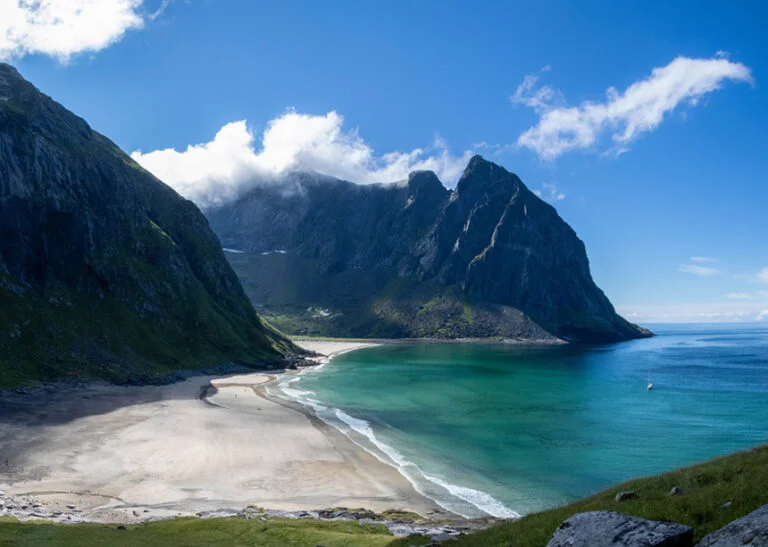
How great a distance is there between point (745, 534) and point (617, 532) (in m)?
3.04

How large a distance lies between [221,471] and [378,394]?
58.7 metres

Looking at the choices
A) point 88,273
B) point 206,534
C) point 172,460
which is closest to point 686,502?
point 206,534

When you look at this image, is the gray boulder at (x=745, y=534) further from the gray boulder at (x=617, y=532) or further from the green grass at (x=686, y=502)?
the green grass at (x=686, y=502)

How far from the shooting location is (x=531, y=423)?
7719cm

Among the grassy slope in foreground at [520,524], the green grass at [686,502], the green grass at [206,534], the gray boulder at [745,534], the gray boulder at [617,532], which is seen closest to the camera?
the gray boulder at [745,534]

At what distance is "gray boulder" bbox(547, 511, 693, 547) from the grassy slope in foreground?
363 cm

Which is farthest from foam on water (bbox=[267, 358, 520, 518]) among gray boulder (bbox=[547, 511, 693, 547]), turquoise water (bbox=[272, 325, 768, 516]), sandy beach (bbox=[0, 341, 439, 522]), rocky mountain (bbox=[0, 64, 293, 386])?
rocky mountain (bbox=[0, 64, 293, 386])

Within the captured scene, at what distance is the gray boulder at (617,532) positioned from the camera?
41.1ft

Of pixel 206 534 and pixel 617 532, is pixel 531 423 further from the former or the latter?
pixel 617 532

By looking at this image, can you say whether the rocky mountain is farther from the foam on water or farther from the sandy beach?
the foam on water

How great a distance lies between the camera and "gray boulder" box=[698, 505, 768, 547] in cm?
1100

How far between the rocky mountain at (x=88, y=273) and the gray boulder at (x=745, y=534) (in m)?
99.5

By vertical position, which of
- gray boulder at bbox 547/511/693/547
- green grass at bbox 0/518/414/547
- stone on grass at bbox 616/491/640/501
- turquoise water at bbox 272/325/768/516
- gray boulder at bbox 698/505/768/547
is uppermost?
gray boulder at bbox 698/505/768/547

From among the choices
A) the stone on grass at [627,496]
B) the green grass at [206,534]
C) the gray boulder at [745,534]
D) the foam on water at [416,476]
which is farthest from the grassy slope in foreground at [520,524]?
the foam on water at [416,476]
